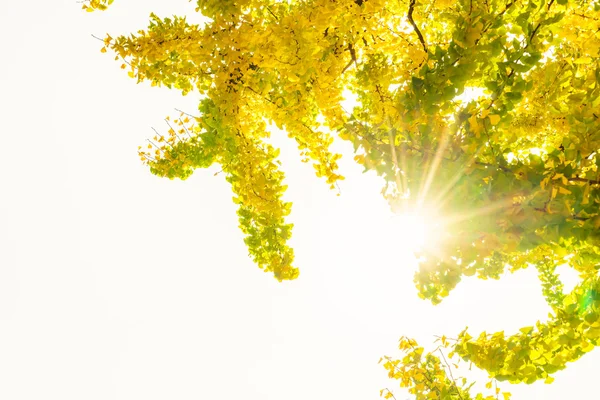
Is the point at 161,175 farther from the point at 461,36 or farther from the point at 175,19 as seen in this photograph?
the point at 461,36

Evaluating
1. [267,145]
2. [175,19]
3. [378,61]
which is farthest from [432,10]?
[175,19]

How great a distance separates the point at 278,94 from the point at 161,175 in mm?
2269

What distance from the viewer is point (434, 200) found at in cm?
208

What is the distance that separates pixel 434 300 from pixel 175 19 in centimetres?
403

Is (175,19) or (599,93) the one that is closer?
(599,93)

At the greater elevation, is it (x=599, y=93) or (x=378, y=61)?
(x=378, y=61)

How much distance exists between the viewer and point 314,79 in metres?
3.89

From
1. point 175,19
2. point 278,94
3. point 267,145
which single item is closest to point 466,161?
point 267,145

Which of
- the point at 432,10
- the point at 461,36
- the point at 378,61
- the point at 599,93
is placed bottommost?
the point at 599,93

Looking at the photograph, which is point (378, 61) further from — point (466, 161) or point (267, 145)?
point (466, 161)

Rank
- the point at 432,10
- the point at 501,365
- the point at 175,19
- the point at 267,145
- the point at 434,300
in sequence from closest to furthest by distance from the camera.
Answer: the point at 501,365 < the point at 434,300 < the point at 175,19 < the point at 267,145 < the point at 432,10

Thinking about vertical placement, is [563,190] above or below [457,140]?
below

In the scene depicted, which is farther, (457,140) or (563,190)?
(457,140)

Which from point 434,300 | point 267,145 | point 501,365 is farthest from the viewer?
point 267,145
